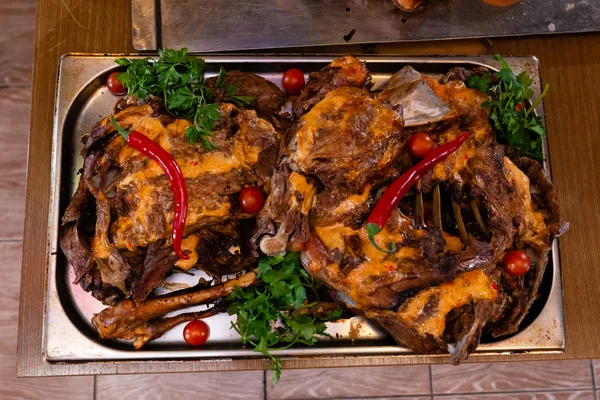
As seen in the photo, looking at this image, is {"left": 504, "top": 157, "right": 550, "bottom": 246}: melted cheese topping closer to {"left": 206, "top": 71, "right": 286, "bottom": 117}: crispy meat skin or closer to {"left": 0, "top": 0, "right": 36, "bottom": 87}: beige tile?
{"left": 206, "top": 71, "right": 286, "bottom": 117}: crispy meat skin

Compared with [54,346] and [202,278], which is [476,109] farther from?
[54,346]

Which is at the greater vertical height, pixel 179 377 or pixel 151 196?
pixel 151 196

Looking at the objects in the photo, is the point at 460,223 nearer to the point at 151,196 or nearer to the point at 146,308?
the point at 151,196

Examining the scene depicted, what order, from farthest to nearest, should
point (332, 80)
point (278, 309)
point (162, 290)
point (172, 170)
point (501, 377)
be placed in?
point (501, 377) < point (162, 290) < point (278, 309) < point (332, 80) < point (172, 170)

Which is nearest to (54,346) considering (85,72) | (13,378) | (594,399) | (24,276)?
(24,276)

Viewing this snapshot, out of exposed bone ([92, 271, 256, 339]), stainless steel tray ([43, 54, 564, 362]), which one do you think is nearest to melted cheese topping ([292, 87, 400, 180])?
stainless steel tray ([43, 54, 564, 362])

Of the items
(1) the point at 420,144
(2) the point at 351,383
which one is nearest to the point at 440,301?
(1) the point at 420,144

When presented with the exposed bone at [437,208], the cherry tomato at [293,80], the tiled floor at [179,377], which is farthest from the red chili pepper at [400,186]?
the tiled floor at [179,377]

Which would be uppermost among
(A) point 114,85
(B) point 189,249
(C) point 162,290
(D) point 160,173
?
(A) point 114,85
